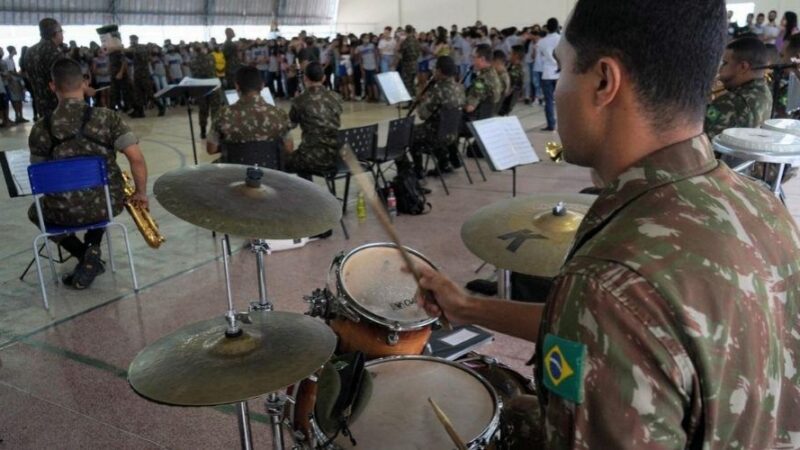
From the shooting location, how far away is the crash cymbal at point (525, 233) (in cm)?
249

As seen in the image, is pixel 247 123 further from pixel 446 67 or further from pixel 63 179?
pixel 446 67

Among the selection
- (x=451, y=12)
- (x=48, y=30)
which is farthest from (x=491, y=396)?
(x=451, y=12)

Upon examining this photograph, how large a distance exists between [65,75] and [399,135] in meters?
3.15

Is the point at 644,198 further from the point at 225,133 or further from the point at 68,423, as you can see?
the point at 225,133

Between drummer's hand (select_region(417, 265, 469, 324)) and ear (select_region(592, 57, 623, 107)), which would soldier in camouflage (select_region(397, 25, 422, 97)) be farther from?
ear (select_region(592, 57, 623, 107))

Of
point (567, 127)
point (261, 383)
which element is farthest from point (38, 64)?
point (567, 127)

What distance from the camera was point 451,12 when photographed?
27.5 m

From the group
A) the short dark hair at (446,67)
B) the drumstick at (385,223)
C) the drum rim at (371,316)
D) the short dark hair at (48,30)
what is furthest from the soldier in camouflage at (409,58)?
the drumstick at (385,223)

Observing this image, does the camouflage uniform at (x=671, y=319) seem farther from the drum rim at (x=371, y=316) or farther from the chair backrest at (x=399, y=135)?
the chair backrest at (x=399, y=135)

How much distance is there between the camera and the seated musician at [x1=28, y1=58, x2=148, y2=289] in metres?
4.63

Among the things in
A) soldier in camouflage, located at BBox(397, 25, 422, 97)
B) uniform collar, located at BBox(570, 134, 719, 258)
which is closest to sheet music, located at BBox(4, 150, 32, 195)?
uniform collar, located at BBox(570, 134, 719, 258)

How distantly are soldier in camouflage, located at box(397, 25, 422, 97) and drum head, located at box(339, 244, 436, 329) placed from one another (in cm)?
1429

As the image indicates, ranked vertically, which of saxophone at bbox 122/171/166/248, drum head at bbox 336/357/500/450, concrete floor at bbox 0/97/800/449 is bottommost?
concrete floor at bbox 0/97/800/449

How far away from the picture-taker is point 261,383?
1942 mm
